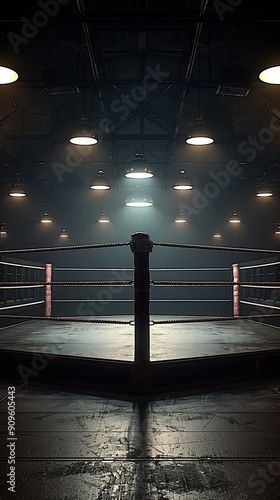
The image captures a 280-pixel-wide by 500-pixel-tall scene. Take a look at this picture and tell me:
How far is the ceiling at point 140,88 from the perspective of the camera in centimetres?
597

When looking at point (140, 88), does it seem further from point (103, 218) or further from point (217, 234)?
point (217, 234)

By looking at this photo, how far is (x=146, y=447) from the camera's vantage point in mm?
1925

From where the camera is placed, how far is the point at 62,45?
293 inches

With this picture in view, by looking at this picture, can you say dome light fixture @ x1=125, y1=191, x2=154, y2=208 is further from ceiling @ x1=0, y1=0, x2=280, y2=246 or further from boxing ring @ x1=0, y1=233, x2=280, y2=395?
boxing ring @ x1=0, y1=233, x2=280, y2=395

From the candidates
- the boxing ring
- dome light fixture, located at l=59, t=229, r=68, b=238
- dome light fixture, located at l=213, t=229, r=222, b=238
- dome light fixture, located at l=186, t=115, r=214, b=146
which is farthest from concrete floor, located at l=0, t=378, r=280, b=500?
dome light fixture, located at l=59, t=229, r=68, b=238

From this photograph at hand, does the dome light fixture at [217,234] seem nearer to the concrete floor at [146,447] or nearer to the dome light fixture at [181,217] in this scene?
the dome light fixture at [181,217]

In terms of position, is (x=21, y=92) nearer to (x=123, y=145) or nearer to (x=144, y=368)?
(x=123, y=145)

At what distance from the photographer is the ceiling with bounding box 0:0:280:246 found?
5969mm

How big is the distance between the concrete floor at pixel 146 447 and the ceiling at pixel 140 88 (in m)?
3.20

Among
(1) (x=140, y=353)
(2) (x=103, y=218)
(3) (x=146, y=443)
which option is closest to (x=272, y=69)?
(1) (x=140, y=353)

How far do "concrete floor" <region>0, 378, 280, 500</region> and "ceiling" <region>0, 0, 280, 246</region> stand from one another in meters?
3.20

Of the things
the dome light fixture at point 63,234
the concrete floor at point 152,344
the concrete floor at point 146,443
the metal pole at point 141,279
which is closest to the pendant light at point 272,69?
the metal pole at point 141,279

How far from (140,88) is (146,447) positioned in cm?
786

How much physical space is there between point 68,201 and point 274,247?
8359 mm
